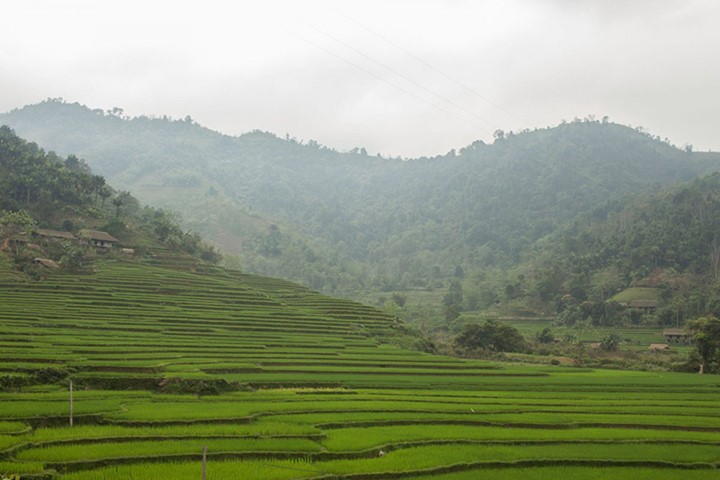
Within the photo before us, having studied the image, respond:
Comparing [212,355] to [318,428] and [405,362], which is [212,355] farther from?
[318,428]

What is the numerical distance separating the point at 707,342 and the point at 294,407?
107 ft

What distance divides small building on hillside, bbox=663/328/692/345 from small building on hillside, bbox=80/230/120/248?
186 ft

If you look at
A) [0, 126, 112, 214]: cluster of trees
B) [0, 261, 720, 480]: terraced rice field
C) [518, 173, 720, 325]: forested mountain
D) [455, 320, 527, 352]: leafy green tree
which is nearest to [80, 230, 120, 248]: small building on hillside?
[0, 126, 112, 214]: cluster of trees

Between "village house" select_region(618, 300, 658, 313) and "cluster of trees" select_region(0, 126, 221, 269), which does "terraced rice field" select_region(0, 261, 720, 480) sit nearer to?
"cluster of trees" select_region(0, 126, 221, 269)

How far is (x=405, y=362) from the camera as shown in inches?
1405

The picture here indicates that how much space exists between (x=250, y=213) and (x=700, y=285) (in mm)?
108126

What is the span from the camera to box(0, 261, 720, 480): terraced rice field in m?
15.7

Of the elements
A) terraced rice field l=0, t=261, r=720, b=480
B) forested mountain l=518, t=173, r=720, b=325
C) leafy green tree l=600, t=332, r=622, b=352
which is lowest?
leafy green tree l=600, t=332, r=622, b=352

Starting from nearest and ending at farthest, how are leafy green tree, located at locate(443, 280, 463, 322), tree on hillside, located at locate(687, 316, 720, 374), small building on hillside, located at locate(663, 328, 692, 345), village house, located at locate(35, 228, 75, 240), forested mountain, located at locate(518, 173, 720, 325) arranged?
1. tree on hillside, located at locate(687, 316, 720, 374)
2. village house, located at locate(35, 228, 75, 240)
3. small building on hillside, located at locate(663, 328, 692, 345)
4. forested mountain, located at locate(518, 173, 720, 325)
5. leafy green tree, located at locate(443, 280, 463, 322)

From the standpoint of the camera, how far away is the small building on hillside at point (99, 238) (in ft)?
206

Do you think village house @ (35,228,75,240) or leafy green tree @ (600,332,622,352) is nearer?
leafy green tree @ (600,332,622,352)

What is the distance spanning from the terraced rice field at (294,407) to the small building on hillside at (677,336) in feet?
98.3

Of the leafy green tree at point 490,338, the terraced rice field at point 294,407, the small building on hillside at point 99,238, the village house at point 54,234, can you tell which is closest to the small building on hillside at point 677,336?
the leafy green tree at point 490,338

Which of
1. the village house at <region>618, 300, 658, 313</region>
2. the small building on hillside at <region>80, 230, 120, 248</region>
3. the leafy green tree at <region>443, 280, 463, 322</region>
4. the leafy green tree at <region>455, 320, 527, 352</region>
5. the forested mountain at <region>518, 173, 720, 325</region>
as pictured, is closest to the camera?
the leafy green tree at <region>455, 320, 527, 352</region>
